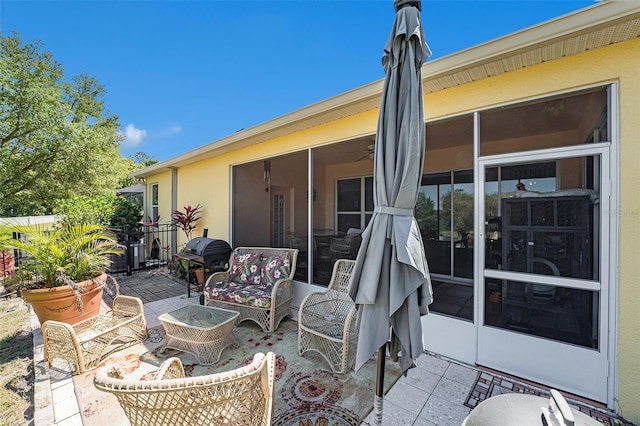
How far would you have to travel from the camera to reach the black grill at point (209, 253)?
16.9 feet

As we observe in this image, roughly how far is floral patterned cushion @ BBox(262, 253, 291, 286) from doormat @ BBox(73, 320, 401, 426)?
0.83 m

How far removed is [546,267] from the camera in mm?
2523

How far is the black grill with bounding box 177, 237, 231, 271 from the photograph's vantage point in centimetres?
515

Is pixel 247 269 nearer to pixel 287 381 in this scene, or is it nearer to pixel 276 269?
pixel 276 269

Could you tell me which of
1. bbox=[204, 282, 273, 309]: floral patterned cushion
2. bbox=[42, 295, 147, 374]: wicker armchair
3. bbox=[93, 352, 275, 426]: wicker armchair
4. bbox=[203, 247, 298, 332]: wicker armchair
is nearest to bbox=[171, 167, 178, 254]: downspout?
bbox=[203, 247, 298, 332]: wicker armchair

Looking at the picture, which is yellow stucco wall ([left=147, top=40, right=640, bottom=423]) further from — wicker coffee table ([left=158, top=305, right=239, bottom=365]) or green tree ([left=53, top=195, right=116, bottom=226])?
green tree ([left=53, top=195, right=116, bottom=226])

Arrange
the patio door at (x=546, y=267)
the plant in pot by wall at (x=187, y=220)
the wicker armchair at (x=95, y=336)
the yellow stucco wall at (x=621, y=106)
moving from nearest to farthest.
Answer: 1. the yellow stucco wall at (x=621, y=106)
2. the patio door at (x=546, y=267)
3. the wicker armchair at (x=95, y=336)
4. the plant in pot by wall at (x=187, y=220)

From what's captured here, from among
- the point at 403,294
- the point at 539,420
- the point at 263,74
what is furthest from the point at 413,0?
the point at 263,74

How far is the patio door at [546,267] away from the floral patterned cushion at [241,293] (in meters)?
2.59

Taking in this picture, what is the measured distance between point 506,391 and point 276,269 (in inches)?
119

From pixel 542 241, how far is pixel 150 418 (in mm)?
3259

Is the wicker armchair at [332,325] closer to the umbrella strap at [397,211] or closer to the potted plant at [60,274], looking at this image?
the umbrella strap at [397,211]

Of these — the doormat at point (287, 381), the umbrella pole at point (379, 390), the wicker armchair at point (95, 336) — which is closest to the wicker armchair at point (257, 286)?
the doormat at point (287, 381)

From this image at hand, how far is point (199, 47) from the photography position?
8.15 meters
